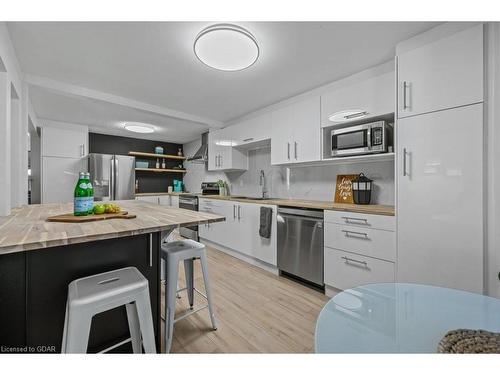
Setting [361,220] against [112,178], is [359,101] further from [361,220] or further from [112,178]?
[112,178]

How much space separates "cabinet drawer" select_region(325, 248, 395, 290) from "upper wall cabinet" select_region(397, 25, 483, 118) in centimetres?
127

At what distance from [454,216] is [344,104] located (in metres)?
1.40

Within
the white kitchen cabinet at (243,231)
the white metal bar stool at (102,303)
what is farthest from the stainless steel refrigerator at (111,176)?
the white metal bar stool at (102,303)

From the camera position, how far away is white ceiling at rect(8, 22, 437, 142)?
5.50 ft

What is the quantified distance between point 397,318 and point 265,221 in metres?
2.09

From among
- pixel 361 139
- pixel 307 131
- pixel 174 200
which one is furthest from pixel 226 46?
pixel 174 200

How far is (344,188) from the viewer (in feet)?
8.71

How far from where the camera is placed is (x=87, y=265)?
114cm

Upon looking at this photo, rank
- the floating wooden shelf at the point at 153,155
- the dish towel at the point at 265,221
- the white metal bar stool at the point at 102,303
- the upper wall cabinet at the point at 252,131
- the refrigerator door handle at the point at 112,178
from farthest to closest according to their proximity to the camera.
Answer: the floating wooden shelf at the point at 153,155
the refrigerator door handle at the point at 112,178
the upper wall cabinet at the point at 252,131
the dish towel at the point at 265,221
the white metal bar stool at the point at 102,303

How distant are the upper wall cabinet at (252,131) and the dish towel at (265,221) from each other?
3.63 ft

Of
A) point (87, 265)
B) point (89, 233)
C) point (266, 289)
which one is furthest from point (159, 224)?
point (266, 289)

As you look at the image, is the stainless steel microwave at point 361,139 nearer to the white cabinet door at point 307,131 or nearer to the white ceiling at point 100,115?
the white cabinet door at point 307,131

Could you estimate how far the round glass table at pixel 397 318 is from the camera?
583 mm
